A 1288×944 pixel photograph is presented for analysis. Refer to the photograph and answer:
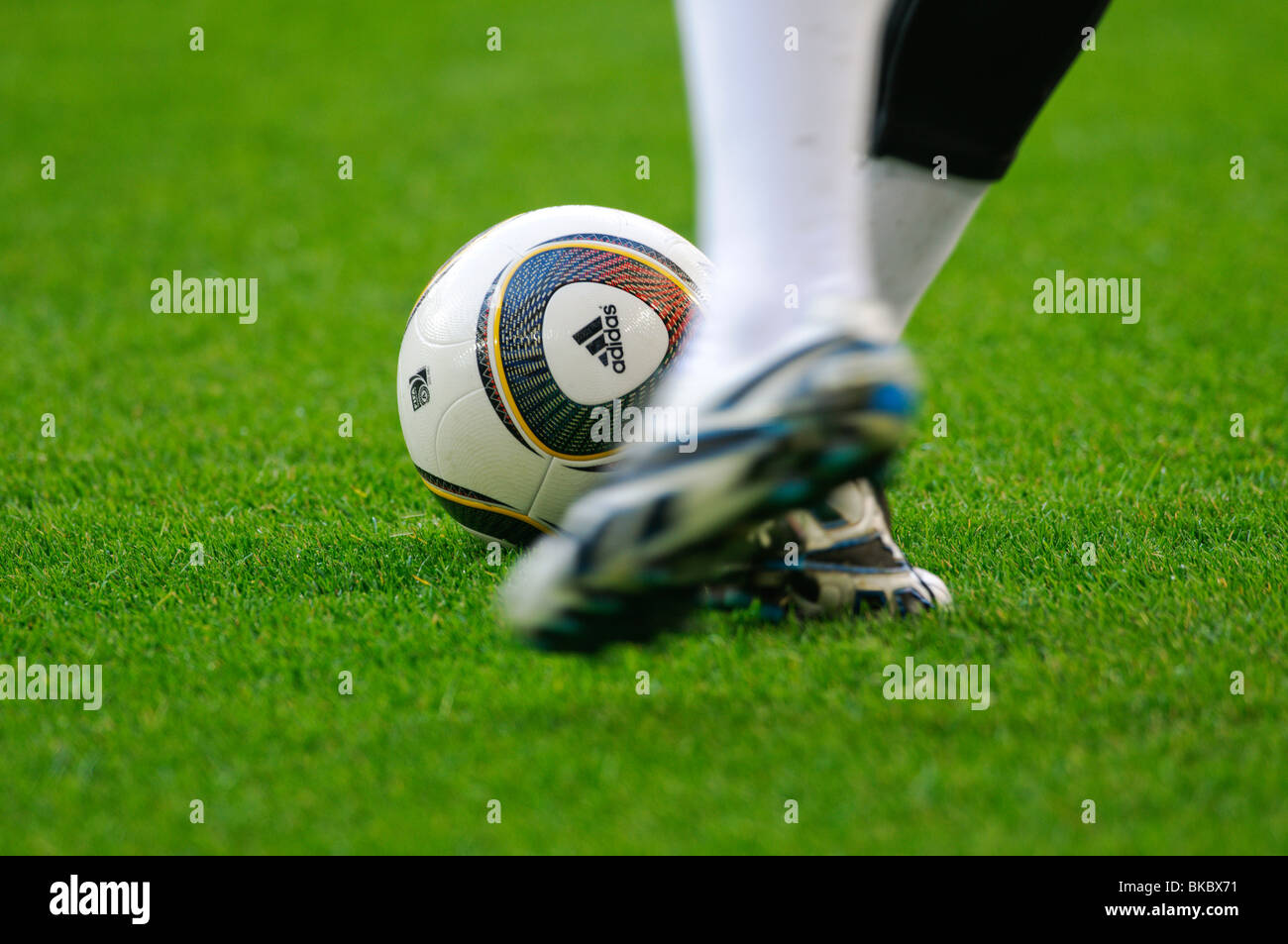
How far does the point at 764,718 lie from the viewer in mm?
1938

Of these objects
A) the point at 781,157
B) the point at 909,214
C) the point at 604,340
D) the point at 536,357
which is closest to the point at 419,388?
the point at 536,357

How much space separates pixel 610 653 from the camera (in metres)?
2.05

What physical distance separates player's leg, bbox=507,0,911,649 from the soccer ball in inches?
30.1

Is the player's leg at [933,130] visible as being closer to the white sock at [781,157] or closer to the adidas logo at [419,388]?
the white sock at [781,157]

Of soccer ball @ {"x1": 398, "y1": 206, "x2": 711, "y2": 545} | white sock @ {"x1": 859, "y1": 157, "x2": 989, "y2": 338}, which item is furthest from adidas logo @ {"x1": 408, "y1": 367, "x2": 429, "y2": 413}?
white sock @ {"x1": 859, "y1": 157, "x2": 989, "y2": 338}

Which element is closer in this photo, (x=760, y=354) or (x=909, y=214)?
(x=760, y=354)

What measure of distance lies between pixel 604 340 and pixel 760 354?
84 centimetres

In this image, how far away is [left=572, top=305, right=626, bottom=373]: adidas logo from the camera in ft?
8.20

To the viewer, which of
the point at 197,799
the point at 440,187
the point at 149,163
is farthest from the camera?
the point at 149,163

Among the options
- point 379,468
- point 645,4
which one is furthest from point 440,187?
point 645,4

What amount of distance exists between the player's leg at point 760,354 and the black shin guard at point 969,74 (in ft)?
1.01

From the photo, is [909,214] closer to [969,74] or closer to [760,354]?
[969,74]
